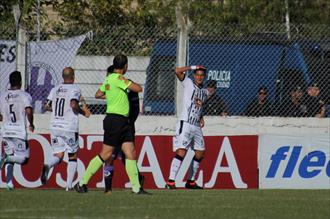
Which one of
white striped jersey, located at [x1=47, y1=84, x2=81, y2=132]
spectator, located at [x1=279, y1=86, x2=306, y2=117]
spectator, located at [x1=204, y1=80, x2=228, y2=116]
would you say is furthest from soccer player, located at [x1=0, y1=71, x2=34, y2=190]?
spectator, located at [x1=279, y1=86, x2=306, y2=117]

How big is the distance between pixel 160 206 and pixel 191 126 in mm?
5263

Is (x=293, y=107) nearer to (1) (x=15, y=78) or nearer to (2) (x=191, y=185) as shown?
(2) (x=191, y=185)

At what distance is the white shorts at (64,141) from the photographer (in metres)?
17.1

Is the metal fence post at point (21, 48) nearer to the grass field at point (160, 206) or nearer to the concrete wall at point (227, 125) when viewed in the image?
the concrete wall at point (227, 125)

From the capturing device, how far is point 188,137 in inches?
704

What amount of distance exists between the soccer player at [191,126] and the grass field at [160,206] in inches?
111

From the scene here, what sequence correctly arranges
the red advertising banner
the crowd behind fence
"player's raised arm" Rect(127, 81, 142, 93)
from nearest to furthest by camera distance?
"player's raised arm" Rect(127, 81, 142, 93) → the red advertising banner → the crowd behind fence

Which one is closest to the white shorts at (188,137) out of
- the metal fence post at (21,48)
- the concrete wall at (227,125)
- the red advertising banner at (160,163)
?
the red advertising banner at (160,163)

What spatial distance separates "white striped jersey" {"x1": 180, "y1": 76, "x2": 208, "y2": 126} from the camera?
58.6 ft

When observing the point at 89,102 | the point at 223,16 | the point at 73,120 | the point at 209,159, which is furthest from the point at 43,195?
the point at 223,16

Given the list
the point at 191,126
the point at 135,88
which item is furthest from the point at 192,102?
the point at 135,88

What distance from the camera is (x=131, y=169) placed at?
14.8m

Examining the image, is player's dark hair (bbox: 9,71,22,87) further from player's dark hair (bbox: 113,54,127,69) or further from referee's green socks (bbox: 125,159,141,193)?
referee's green socks (bbox: 125,159,141,193)

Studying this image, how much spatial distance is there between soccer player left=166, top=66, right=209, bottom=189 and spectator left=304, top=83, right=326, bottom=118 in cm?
304
